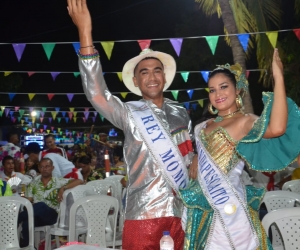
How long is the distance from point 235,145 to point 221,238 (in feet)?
1.61

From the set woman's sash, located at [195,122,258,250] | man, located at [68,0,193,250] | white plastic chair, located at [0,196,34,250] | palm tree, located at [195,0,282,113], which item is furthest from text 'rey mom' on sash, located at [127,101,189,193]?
palm tree, located at [195,0,282,113]

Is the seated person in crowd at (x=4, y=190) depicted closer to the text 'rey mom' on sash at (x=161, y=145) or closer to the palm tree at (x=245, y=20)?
the text 'rey mom' on sash at (x=161, y=145)

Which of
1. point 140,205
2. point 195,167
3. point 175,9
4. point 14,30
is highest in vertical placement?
point 175,9

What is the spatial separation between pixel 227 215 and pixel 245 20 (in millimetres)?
7340

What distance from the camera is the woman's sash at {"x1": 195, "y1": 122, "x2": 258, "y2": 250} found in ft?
8.33

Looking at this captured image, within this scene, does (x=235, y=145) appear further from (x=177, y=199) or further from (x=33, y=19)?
(x=33, y=19)

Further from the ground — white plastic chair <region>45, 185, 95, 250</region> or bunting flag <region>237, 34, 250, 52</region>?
bunting flag <region>237, 34, 250, 52</region>

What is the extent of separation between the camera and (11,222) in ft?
16.1

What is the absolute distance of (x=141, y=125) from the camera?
9.66 feet

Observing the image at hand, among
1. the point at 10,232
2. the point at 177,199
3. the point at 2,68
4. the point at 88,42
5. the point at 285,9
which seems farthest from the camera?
the point at 2,68

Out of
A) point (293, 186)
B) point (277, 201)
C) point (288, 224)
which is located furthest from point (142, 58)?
point (293, 186)

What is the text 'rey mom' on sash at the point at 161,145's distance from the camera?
9.43ft

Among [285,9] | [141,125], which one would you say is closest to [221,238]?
[141,125]

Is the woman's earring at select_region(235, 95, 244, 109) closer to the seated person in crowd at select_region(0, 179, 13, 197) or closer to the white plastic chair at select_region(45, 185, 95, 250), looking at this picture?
the seated person in crowd at select_region(0, 179, 13, 197)
